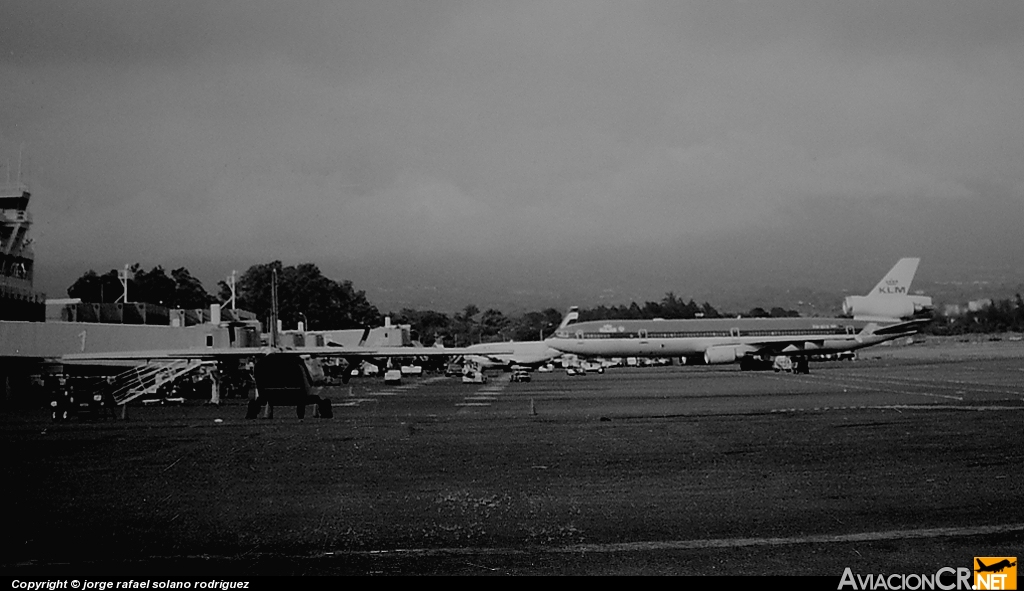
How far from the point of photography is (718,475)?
54.7 ft

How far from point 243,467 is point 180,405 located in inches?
1105

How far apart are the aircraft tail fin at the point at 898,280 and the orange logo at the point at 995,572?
9610 centimetres

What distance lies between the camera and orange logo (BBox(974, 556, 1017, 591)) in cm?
899

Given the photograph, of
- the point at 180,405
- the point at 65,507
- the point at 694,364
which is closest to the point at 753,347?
the point at 694,364

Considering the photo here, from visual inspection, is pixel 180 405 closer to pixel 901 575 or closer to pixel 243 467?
pixel 243 467

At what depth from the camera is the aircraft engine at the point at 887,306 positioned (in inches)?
3762

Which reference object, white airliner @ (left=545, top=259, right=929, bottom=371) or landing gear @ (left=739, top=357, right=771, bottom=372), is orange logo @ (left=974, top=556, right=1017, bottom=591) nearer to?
landing gear @ (left=739, top=357, right=771, bottom=372)

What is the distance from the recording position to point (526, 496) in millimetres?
14820

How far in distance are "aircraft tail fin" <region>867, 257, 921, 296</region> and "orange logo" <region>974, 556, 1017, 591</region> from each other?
96.1 meters

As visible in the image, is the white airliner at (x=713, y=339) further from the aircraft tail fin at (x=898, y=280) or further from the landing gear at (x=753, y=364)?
the aircraft tail fin at (x=898, y=280)

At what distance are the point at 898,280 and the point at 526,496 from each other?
95.8 meters

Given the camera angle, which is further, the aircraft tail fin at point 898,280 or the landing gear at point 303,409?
the aircraft tail fin at point 898,280

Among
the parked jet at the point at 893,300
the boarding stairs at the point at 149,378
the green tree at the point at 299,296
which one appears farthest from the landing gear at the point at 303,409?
the green tree at the point at 299,296

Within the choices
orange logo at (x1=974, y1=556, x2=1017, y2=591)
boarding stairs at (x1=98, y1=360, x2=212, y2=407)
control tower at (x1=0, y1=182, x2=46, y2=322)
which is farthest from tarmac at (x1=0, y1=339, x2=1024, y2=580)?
control tower at (x1=0, y1=182, x2=46, y2=322)
